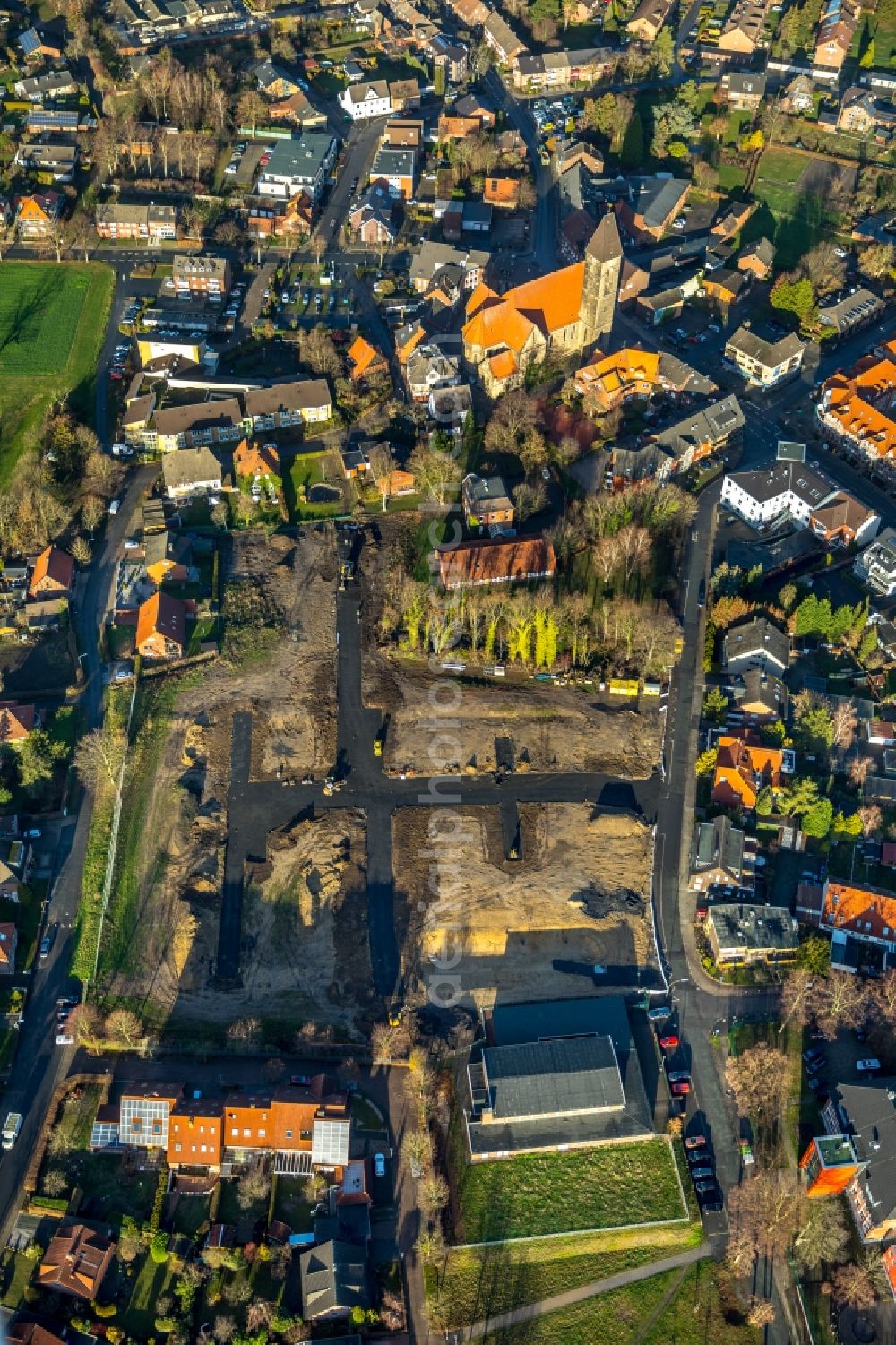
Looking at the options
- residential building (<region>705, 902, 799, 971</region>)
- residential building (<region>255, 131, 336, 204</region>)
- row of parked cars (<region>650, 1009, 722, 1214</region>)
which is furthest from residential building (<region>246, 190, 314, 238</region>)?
row of parked cars (<region>650, 1009, 722, 1214</region>)

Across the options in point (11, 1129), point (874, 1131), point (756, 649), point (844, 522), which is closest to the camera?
point (874, 1131)

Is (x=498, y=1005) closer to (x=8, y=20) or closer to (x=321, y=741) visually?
(x=321, y=741)

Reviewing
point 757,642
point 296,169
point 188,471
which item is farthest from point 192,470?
point 296,169

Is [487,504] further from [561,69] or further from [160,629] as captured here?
[561,69]

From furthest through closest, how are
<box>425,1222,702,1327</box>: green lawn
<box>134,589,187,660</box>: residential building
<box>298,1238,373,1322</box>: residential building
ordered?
1. <box>134,589,187,660</box>: residential building
2. <box>425,1222,702,1327</box>: green lawn
3. <box>298,1238,373,1322</box>: residential building

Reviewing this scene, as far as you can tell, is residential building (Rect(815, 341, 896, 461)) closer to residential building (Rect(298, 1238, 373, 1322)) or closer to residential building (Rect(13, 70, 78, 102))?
residential building (Rect(298, 1238, 373, 1322))
